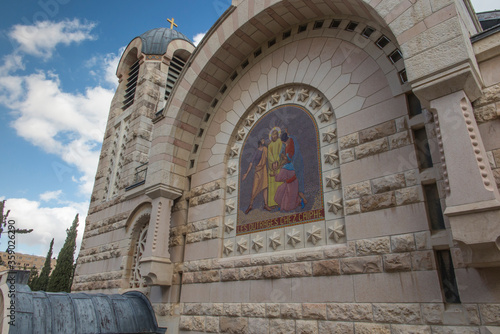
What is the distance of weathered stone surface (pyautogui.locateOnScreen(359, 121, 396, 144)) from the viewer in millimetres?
6234

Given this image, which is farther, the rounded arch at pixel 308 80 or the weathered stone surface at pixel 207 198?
the weathered stone surface at pixel 207 198

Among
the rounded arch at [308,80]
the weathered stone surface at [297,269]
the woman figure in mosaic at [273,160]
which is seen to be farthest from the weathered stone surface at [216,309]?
the rounded arch at [308,80]

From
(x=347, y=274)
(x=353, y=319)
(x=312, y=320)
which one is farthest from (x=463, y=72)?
(x=312, y=320)

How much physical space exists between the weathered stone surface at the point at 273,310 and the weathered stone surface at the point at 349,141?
328 centimetres

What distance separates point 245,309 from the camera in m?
7.09

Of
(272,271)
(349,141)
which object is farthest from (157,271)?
(349,141)

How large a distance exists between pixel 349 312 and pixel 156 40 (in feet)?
47.8

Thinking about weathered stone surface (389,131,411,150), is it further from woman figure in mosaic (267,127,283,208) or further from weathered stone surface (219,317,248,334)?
weathered stone surface (219,317,248,334)

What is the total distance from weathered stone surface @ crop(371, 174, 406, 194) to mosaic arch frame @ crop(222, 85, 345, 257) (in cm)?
73

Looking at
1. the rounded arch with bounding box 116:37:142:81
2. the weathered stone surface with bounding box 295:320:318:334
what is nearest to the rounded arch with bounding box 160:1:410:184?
the weathered stone surface with bounding box 295:320:318:334

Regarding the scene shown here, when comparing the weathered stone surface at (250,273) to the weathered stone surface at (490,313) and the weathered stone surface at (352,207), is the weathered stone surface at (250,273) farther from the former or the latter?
the weathered stone surface at (490,313)

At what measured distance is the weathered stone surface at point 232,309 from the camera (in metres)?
7.21

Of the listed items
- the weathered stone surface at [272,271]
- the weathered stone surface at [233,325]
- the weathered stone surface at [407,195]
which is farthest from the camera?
the weathered stone surface at [233,325]

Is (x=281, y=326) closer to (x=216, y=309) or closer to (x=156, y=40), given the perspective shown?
(x=216, y=309)
